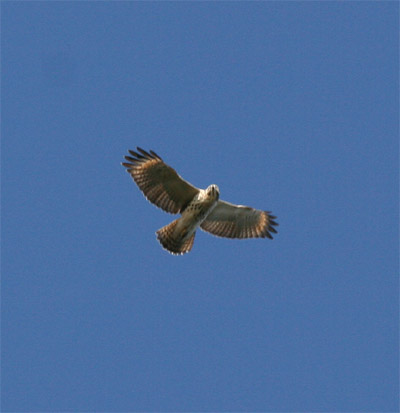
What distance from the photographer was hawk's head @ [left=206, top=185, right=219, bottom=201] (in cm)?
2259

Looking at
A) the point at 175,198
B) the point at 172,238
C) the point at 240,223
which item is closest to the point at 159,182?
the point at 175,198

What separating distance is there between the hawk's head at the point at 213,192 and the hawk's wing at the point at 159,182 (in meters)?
0.51

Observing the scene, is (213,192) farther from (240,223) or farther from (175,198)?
(240,223)

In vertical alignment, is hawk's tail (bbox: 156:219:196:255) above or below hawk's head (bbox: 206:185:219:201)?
below

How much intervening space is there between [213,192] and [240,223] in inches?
74.9

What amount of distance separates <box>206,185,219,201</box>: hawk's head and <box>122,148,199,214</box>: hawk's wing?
511 millimetres

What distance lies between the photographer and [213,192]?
22594mm

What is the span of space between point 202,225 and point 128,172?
101 inches

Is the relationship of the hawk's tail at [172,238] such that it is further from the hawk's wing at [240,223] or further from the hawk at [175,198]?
the hawk's wing at [240,223]

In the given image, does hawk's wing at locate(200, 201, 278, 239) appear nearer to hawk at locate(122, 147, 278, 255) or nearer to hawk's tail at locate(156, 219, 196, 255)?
hawk at locate(122, 147, 278, 255)

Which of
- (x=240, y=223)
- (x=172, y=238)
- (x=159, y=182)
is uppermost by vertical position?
(x=240, y=223)

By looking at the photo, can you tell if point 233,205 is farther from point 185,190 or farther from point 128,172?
point 128,172

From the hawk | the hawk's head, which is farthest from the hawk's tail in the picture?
the hawk's head

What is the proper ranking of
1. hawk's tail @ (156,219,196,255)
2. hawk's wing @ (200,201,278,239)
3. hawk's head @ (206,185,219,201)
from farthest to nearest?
hawk's wing @ (200,201,278,239) → hawk's tail @ (156,219,196,255) → hawk's head @ (206,185,219,201)
